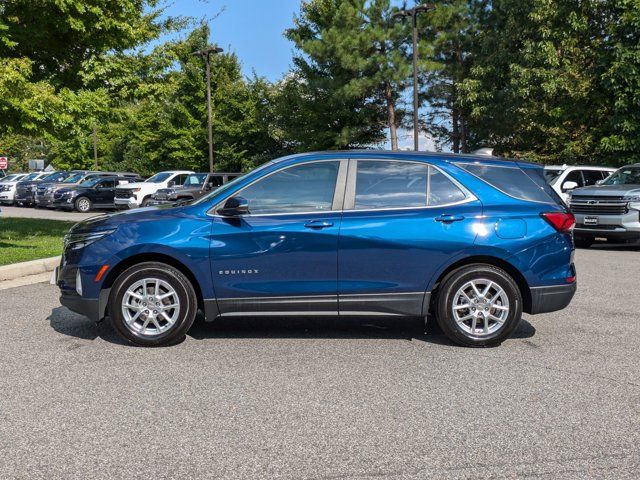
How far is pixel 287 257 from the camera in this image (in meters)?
6.05

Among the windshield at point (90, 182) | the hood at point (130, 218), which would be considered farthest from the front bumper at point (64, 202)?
the hood at point (130, 218)

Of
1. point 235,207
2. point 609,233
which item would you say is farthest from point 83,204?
point 235,207

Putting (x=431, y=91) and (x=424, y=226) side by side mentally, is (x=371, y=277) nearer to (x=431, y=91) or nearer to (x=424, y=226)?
(x=424, y=226)

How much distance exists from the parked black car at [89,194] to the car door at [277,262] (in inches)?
960

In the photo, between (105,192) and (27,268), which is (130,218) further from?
(105,192)

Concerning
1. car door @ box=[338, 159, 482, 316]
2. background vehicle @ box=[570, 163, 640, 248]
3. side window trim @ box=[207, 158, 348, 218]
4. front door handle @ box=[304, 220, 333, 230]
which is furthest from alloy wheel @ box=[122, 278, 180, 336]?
background vehicle @ box=[570, 163, 640, 248]

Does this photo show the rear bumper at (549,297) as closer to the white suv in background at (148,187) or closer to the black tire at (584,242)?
the black tire at (584,242)

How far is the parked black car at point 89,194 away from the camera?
96.8 ft

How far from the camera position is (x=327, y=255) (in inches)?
238

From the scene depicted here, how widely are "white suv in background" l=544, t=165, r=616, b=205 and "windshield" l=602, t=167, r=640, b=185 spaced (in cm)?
97

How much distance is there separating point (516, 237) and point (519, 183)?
578 millimetres

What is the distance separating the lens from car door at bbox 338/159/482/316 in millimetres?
6074

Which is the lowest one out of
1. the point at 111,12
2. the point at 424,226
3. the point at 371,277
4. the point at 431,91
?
the point at 371,277

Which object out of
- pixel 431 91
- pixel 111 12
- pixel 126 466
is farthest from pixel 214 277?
pixel 431 91
